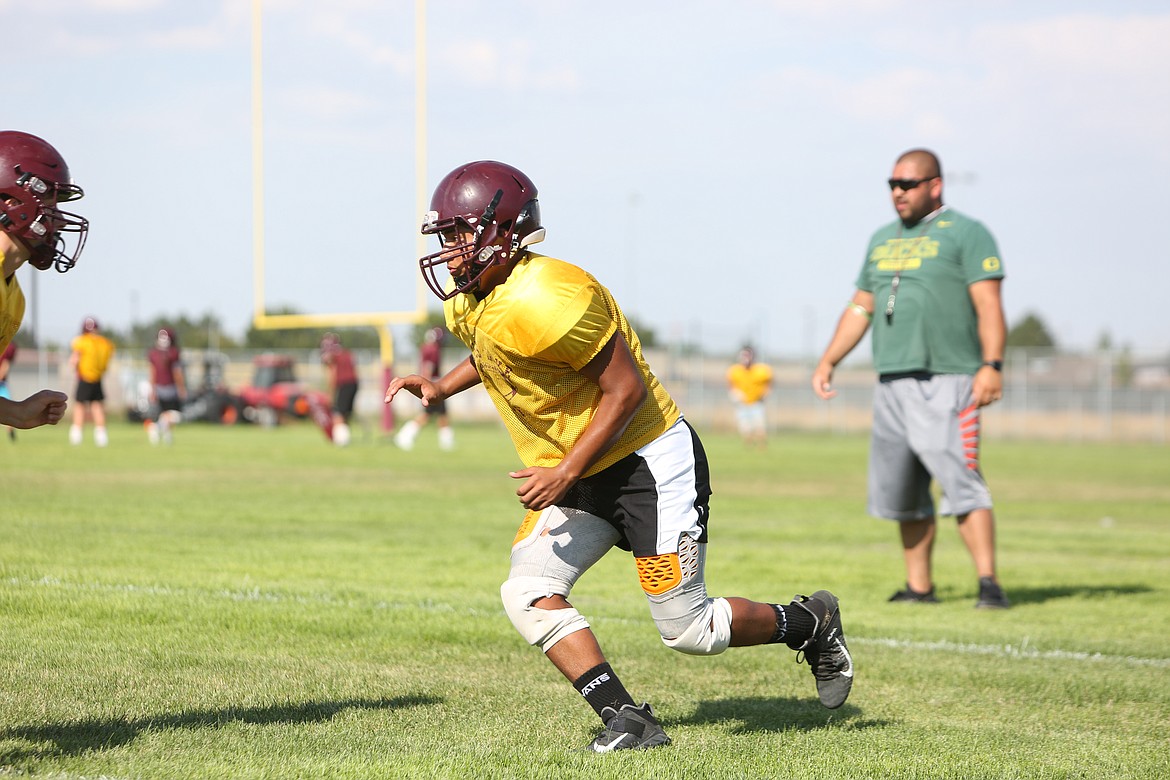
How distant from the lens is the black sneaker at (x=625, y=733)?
3.97m

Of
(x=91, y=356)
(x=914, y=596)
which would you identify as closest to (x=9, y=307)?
(x=914, y=596)

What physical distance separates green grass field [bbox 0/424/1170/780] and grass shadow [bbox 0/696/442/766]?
0.04 feet

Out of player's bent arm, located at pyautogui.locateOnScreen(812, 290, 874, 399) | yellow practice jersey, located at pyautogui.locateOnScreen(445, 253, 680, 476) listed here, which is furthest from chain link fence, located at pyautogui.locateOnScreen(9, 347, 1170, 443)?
yellow practice jersey, located at pyautogui.locateOnScreen(445, 253, 680, 476)

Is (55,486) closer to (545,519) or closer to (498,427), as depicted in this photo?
(545,519)

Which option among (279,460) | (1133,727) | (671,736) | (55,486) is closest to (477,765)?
(671,736)

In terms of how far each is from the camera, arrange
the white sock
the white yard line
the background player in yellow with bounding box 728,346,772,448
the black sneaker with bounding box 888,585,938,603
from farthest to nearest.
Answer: the background player in yellow with bounding box 728,346,772,448 < the white sock < the black sneaker with bounding box 888,585,938,603 < the white yard line

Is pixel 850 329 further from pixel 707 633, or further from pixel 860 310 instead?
pixel 707 633

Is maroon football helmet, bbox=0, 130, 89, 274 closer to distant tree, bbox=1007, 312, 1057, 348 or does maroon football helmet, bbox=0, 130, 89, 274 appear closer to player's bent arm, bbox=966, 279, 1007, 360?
player's bent arm, bbox=966, 279, 1007, 360

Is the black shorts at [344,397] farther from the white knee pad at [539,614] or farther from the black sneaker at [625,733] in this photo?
the black sneaker at [625,733]

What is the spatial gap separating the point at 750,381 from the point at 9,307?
24.7m

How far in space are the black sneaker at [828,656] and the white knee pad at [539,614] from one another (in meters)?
0.90

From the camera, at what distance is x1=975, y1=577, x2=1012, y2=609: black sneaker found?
748cm

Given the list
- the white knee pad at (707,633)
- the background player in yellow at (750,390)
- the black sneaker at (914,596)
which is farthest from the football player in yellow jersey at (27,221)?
the background player in yellow at (750,390)

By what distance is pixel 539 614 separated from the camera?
405cm
